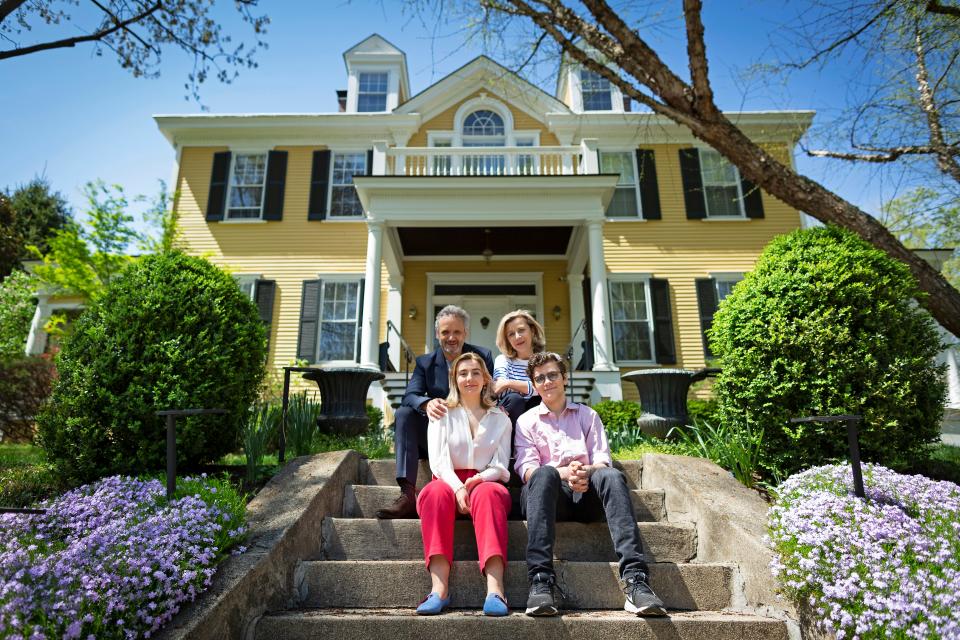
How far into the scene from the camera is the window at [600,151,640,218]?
10.6 metres

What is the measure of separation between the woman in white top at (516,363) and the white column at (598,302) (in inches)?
183

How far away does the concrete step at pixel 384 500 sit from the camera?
3227 millimetres

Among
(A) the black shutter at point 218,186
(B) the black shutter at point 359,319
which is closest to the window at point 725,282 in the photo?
(B) the black shutter at point 359,319

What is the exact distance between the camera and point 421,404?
315 cm

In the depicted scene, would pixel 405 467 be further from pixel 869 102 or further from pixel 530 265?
pixel 530 265

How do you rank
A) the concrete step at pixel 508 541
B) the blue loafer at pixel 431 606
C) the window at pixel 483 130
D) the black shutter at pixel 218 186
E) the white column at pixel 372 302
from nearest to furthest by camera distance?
the blue loafer at pixel 431 606 → the concrete step at pixel 508 541 → the white column at pixel 372 302 → the black shutter at pixel 218 186 → the window at pixel 483 130

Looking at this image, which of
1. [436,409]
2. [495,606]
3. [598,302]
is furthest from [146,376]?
[598,302]

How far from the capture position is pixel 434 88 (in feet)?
36.7

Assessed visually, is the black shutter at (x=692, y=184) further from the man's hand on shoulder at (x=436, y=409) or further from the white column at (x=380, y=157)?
the man's hand on shoulder at (x=436, y=409)

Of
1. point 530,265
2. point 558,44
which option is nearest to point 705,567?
point 558,44

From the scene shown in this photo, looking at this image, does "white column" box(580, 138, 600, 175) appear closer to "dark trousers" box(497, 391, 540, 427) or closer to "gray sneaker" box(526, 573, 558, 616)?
"dark trousers" box(497, 391, 540, 427)

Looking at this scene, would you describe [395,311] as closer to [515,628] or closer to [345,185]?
[345,185]

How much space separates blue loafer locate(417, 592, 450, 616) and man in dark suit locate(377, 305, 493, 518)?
71 cm

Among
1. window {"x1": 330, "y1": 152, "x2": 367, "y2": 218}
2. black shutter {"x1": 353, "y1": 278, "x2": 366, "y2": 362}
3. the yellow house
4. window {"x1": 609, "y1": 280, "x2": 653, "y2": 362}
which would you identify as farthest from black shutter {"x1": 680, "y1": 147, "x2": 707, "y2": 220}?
black shutter {"x1": 353, "y1": 278, "x2": 366, "y2": 362}
